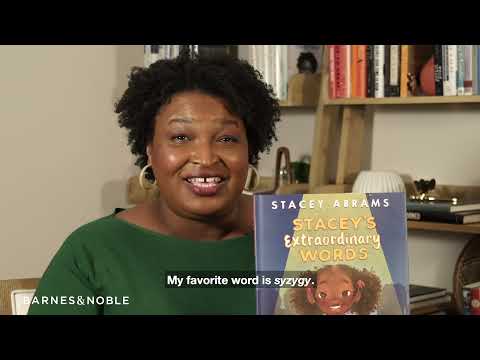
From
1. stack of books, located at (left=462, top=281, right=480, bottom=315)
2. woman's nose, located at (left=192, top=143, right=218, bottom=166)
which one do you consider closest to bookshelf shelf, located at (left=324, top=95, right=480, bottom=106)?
stack of books, located at (left=462, top=281, right=480, bottom=315)

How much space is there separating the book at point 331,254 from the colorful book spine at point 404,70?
117 centimetres

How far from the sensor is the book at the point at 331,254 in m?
1.01

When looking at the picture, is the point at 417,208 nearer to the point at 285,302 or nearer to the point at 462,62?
the point at 462,62

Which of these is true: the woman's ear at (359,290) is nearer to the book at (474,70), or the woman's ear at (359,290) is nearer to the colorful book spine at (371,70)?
the book at (474,70)

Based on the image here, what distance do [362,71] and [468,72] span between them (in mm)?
299

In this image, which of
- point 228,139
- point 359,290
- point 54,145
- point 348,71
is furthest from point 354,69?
point 359,290

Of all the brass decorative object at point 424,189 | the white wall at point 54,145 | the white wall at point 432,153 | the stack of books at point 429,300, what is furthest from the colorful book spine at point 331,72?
the white wall at point 54,145

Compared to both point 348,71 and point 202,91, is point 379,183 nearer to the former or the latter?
point 348,71

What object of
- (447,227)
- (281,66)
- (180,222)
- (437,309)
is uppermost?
(281,66)

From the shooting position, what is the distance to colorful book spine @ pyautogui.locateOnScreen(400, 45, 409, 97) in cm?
215

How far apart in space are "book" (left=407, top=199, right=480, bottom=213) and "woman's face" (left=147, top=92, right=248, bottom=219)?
96 cm

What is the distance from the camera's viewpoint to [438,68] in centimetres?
209

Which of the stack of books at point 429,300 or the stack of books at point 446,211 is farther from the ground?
the stack of books at point 446,211
